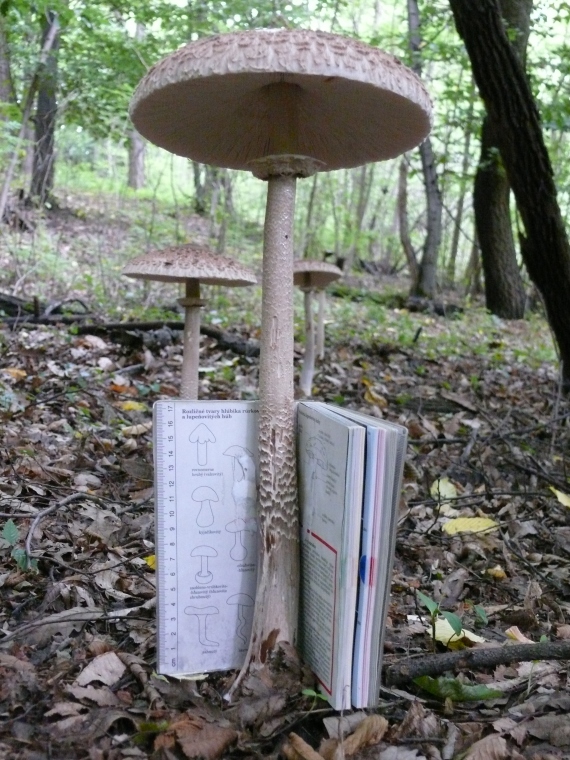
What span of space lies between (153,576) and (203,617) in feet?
1.91

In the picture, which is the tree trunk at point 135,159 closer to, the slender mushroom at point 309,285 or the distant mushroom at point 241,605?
the slender mushroom at point 309,285

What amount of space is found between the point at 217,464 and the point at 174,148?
1.20 metres

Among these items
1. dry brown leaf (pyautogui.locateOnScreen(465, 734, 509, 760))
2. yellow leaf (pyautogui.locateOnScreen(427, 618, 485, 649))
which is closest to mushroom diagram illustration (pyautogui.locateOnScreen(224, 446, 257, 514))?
yellow leaf (pyautogui.locateOnScreen(427, 618, 485, 649))

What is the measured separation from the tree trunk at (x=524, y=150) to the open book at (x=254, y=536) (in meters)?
3.90

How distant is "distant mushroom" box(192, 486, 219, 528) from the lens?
2059 millimetres

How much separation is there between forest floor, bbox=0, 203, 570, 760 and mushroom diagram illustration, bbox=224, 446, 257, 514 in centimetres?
56

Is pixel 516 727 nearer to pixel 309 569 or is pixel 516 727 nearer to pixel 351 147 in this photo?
pixel 309 569

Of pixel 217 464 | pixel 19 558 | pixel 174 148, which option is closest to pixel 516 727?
pixel 217 464

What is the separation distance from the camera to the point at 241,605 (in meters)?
2.13

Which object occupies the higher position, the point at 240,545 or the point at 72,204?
the point at 72,204

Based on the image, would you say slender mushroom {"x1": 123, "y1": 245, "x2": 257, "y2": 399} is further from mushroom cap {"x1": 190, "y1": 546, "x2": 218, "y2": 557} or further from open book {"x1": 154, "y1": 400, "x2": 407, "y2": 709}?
mushroom cap {"x1": 190, "y1": 546, "x2": 218, "y2": 557}

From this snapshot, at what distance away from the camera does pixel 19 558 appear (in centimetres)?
230

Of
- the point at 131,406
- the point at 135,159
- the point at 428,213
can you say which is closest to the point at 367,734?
the point at 131,406

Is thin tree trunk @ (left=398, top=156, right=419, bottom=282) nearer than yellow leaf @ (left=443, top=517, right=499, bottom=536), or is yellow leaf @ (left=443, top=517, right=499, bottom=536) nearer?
yellow leaf @ (left=443, top=517, right=499, bottom=536)
